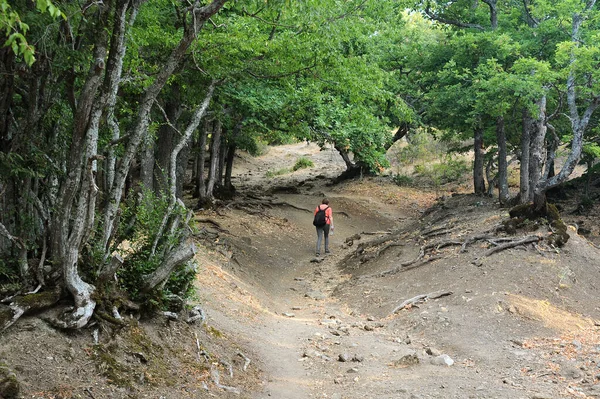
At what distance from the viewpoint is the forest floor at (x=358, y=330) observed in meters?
5.22

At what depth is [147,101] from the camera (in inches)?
222

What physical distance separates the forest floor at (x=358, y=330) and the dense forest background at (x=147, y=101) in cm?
66

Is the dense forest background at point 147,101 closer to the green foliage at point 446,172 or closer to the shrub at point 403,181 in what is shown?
the shrub at point 403,181

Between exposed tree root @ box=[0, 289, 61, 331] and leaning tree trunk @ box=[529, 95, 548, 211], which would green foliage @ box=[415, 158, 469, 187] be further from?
exposed tree root @ box=[0, 289, 61, 331]

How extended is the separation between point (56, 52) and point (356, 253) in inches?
475

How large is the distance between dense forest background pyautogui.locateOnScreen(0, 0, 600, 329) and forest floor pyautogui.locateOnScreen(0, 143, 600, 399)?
0.66 meters

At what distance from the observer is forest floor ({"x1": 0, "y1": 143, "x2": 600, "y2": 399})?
5.22 m

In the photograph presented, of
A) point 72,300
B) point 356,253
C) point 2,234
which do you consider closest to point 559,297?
point 356,253

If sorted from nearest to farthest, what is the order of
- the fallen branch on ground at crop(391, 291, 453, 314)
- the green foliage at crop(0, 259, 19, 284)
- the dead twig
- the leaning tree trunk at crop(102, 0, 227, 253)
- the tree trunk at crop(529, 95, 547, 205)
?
the green foliage at crop(0, 259, 19, 284), the leaning tree trunk at crop(102, 0, 227, 253), the dead twig, the fallen branch on ground at crop(391, 291, 453, 314), the tree trunk at crop(529, 95, 547, 205)

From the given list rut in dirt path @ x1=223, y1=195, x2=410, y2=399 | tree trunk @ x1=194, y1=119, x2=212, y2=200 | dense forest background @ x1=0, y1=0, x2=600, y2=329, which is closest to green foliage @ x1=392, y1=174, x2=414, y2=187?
rut in dirt path @ x1=223, y1=195, x2=410, y2=399

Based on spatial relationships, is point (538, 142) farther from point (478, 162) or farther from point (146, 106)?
point (146, 106)

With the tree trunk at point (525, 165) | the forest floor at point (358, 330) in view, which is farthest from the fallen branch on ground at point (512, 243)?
the tree trunk at point (525, 165)

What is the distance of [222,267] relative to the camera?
42.6 feet

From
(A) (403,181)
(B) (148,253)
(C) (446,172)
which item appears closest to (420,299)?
(B) (148,253)
